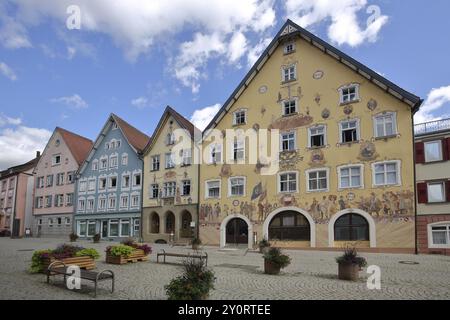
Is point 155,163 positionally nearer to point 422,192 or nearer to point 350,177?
point 350,177

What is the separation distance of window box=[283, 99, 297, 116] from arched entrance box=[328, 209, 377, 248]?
8991 millimetres

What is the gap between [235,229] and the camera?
32.1m

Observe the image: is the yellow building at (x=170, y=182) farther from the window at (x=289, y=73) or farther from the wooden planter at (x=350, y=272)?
the wooden planter at (x=350, y=272)

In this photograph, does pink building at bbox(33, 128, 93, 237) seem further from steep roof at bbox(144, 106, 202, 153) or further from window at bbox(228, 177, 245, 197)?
window at bbox(228, 177, 245, 197)

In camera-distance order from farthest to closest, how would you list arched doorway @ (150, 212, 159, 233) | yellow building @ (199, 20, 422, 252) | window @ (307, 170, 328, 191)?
1. arched doorway @ (150, 212, 159, 233)
2. window @ (307, 170, 328, 191)
3. yellow building @ (199, 20, 422, 252)

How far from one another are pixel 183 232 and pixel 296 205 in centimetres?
1226

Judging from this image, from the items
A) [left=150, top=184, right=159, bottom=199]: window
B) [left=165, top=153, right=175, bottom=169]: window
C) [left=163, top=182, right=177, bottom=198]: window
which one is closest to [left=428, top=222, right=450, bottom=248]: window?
[left=163, top=182, right=177, bottom=198]: window

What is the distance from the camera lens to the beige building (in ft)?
79.9

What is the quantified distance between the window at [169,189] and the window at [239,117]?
29.2 ft

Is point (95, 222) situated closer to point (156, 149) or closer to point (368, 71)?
point (156, 149)

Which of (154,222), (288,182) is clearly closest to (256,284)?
(288,182)

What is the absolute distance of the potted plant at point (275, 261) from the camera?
14.1m

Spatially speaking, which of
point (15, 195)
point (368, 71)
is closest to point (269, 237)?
point (368, 71)

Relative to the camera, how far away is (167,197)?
37.4 meters
